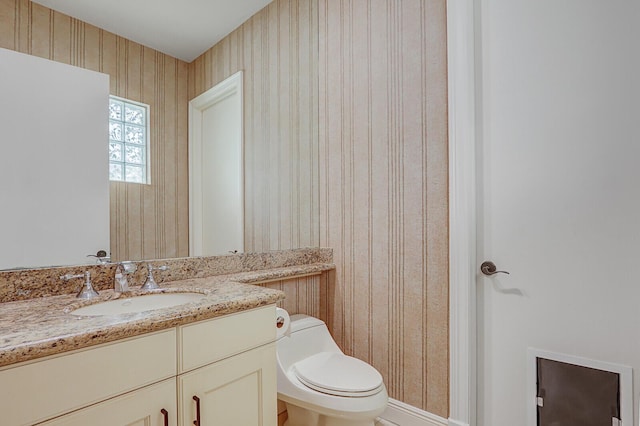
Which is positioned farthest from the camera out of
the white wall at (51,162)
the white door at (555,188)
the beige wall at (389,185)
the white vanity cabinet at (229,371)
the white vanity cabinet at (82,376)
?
the beige wall at (389,185)

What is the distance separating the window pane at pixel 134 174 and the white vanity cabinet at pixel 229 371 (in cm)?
69

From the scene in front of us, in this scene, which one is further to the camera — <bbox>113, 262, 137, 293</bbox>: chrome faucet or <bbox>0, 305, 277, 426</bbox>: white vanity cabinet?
<bbox>113, 262, 137, 293</bbox>: chrome faucet

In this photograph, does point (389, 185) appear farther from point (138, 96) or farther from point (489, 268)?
point (138, 96)

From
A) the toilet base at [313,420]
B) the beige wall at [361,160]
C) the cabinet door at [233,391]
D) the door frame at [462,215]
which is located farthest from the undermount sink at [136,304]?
the door frame at [462,215]

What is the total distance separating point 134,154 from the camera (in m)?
1.30

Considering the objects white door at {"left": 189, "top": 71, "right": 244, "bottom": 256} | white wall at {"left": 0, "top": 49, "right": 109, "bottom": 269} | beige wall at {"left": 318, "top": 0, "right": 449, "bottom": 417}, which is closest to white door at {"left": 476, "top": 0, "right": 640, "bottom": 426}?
beige wall at {"left": 318, "top": 0, "right": 449, "bottom": 417}

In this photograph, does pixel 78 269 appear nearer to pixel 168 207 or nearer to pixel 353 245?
pixel 168 207

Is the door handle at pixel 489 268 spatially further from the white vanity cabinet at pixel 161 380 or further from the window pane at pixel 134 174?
the window pane at pixel 134 174

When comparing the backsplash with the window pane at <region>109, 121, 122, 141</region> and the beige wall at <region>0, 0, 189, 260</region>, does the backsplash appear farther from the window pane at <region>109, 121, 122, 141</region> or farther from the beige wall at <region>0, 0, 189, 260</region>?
the window pane at <region>109, 121, 122, 141</region>

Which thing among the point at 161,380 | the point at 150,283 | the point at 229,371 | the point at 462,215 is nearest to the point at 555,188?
the point at 462,215

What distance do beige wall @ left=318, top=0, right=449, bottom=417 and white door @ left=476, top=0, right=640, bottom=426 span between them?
19 cm

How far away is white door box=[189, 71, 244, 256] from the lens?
1474 mm

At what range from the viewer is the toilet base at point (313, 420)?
1344 mm

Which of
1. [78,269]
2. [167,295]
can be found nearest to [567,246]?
[167,295]
